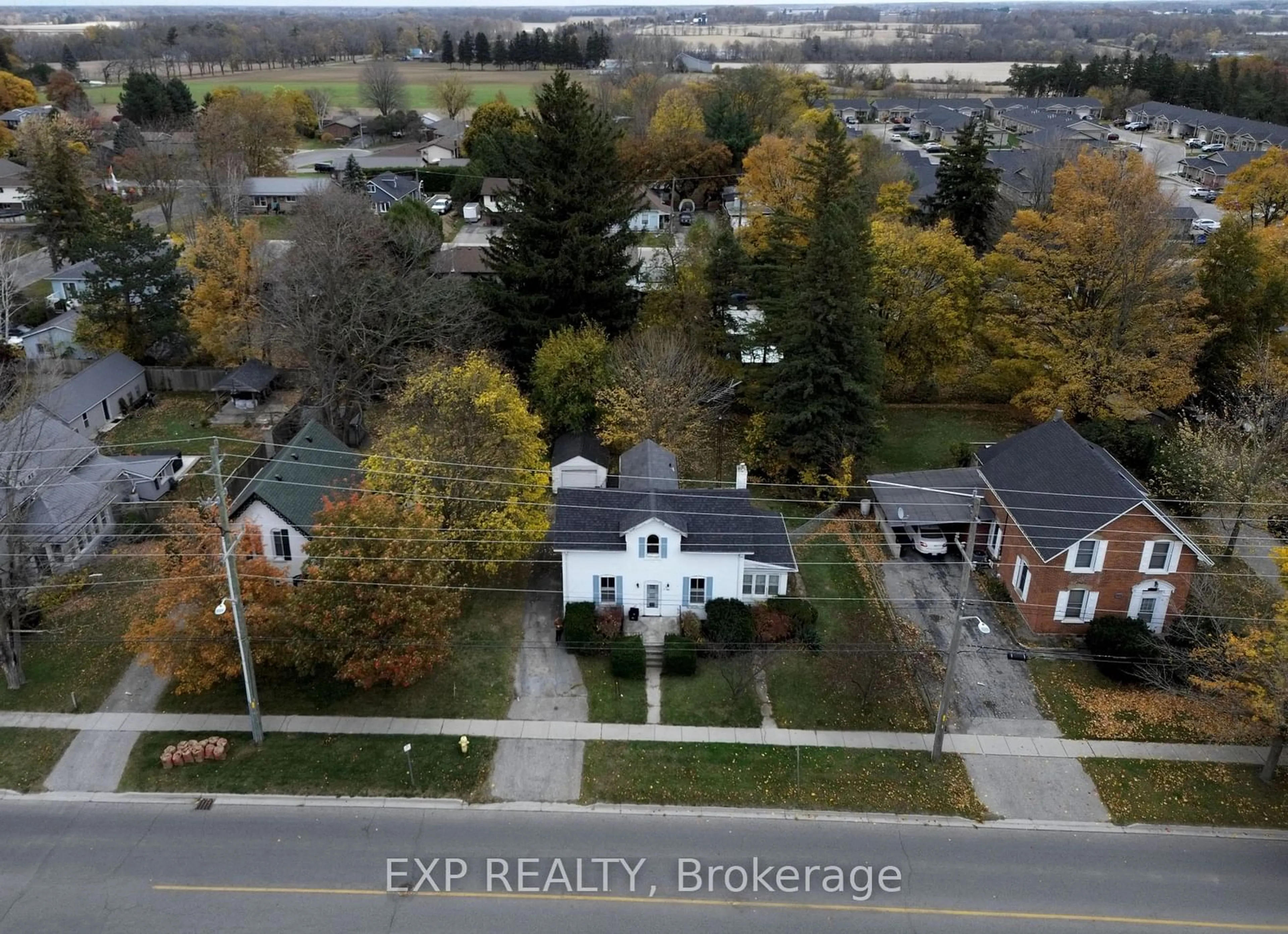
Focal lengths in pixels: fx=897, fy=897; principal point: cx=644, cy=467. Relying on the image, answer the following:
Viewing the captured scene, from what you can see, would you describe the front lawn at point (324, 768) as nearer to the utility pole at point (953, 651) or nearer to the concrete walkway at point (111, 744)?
the concrete walkway at point (111, 744)

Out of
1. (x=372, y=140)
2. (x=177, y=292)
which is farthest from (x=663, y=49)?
(x=177, y=292)

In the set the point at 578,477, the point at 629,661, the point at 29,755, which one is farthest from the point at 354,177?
the point at 629,661

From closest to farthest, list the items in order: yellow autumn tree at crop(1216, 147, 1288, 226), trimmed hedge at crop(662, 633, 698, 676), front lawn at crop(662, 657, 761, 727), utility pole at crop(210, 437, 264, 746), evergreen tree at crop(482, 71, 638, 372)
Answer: utility pole at crop(210, 437, 264, 746), front lawn at crop(662, 657, 761, 727), trimmed hedge at crop(662, 633, 698, 676), evergreen tree at crop(482, 71, 638, 372), yellow autumn tree at crop(1216, 147, 1288, 226)

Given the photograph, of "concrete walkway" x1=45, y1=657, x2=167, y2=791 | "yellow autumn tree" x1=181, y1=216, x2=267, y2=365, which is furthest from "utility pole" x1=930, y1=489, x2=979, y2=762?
"yellow autumn tree" x1=181, y1=216, x2=267, y2=365

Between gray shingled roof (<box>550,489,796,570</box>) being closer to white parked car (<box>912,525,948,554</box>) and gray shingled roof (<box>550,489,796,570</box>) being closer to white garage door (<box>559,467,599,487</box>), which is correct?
white garage door (<box>559,467,599,487</box>)

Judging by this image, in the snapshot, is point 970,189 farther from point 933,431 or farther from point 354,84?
point 354,84

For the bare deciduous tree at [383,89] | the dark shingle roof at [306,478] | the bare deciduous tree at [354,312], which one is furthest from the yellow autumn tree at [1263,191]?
the bare deciduous tree at [383,89]
